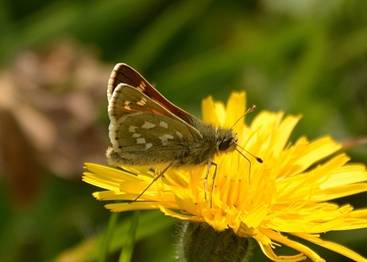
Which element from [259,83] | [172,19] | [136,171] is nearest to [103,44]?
[172,19]

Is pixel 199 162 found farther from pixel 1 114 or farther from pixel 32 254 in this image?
pixel 1 114

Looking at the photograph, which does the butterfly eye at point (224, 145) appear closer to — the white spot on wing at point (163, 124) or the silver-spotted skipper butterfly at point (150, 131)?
the silver-spotted skipper butterfly at point (150, 131)

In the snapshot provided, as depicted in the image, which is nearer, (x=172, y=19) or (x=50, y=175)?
(x=50, y=175)

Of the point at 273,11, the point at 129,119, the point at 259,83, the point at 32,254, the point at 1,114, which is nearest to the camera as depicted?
the point at 129,119

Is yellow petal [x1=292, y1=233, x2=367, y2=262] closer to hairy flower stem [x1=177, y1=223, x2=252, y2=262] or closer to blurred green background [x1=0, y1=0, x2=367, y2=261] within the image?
hairy flower stem [x1=177, y1=223, x2=252, y2=262]

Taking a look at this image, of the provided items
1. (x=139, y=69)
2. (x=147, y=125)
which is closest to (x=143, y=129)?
(x=147, y=125)

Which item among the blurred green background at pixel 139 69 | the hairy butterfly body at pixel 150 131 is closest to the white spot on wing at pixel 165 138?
the hairy butterfly body at pixel 150 131

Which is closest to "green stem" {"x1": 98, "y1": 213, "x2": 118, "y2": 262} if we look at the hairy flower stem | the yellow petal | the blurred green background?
the hairy flower stem

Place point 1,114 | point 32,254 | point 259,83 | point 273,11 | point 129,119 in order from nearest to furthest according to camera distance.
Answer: point 129,119 < point 32,254 < point 1,114 < point 259,83 < point 273,11
